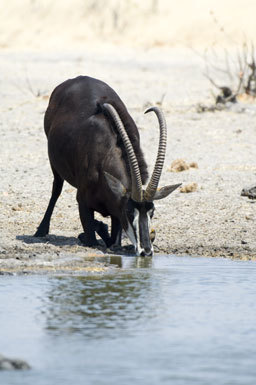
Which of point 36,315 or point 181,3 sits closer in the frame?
point 36,315

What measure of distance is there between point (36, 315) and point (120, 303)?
746 mm

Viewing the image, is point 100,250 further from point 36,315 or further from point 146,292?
point 36,315

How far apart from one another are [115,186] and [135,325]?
2.78 metres

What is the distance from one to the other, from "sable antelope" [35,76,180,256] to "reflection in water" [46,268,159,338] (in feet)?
2.70

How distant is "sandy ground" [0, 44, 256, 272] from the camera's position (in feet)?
31.3

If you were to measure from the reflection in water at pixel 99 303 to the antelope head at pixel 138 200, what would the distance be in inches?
21.0

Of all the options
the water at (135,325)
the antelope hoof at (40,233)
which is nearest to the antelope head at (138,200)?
the water at (135,325)

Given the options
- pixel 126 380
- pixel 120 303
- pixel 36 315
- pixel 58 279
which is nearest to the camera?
pixel 126 380

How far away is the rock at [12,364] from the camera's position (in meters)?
5.11

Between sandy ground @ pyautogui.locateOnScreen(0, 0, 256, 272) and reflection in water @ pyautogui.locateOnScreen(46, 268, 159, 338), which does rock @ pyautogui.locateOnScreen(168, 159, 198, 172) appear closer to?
sandy ground @ pyautogui.locateOnScreen(0, 0, 256, 272)

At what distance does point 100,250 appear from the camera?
9383 mm

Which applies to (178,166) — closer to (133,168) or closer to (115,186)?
(115,186)

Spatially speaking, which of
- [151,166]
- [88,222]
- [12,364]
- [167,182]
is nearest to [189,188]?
[167,182]

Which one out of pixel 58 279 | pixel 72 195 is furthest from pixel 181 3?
pixel 58 279
